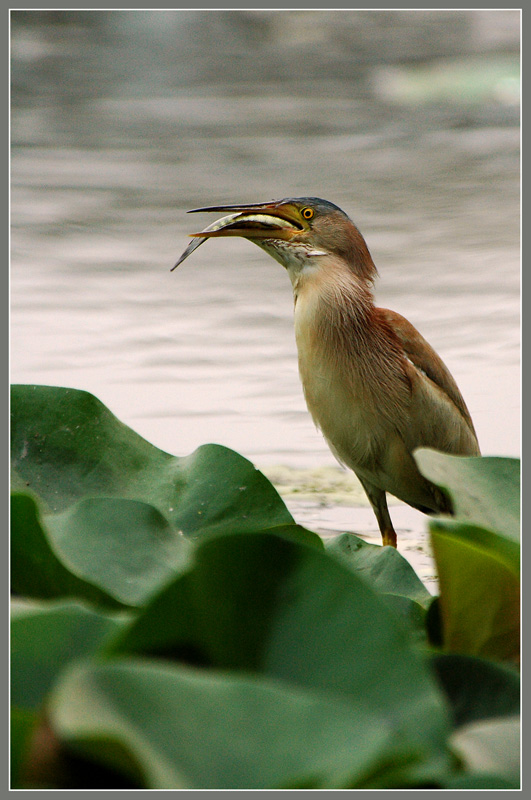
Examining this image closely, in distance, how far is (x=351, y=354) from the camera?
1660mm

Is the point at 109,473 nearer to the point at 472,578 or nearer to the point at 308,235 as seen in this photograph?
the point at 472,578

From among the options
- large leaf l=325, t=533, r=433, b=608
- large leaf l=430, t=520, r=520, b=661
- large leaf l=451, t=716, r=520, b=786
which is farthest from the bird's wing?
large leaf l=451, t=716, r=520, b=786

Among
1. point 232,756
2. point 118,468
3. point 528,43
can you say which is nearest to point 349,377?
point 118,468

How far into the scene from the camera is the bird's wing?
175cm

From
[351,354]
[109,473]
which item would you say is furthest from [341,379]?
[109,473]

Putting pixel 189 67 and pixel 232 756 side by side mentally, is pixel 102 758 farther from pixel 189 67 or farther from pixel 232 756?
pixel 189 67

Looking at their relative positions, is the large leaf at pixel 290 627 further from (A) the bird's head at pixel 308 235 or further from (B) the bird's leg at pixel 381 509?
(B) the bird's leg at pixel 381 509

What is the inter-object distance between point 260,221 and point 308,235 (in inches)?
5.8

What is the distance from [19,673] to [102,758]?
88mm

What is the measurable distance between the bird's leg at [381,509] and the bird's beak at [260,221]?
57 cm

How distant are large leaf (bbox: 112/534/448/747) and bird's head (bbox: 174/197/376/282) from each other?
126 cm

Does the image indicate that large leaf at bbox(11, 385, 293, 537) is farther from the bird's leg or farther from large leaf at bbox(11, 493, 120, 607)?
the bird's leg

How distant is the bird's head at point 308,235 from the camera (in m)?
1.63

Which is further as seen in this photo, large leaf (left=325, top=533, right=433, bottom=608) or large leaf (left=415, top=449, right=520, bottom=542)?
large leaf (left=325, top=533, right=433, bottom=608)
